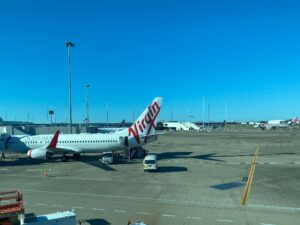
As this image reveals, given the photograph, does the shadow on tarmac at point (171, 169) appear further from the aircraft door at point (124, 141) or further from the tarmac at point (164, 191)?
the aircraft door at point (124, 141)

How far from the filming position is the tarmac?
22797 millimetres

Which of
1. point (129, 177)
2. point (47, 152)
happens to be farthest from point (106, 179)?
point (47, 152)

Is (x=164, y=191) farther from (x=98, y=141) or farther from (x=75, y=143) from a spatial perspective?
(x=75, y=143)

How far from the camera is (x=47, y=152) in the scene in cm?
5347

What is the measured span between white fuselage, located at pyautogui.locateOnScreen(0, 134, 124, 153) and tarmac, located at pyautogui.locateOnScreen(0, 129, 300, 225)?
469 centimetres

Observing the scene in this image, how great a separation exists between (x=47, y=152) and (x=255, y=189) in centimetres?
3380

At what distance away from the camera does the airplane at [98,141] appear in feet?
175

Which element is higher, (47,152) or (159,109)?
(159,109)

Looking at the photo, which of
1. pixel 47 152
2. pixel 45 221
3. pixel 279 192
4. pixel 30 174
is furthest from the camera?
pixel 47 152

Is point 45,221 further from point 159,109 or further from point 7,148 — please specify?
point 7,148

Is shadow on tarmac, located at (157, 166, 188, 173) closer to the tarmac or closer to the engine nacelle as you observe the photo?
the tarmac

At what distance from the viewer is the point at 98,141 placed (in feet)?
179

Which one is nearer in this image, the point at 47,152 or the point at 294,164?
the point at 294,164

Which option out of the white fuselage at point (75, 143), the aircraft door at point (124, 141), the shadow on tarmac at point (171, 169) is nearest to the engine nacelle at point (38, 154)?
the white fuselage at point (75, 143)
